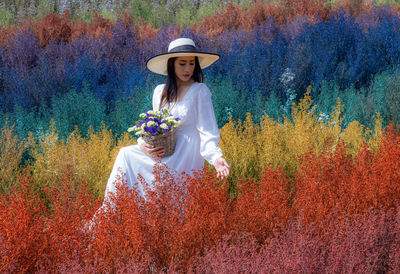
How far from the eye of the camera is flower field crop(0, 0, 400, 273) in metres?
1.86

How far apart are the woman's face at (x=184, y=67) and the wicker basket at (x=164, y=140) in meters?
0.40

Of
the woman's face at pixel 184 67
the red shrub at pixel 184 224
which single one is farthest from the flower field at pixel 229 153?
the woman's face at pixel 184 67

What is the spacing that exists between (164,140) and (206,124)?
0.30 m

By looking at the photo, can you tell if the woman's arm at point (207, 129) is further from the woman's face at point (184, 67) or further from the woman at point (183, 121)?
the woman's face at point (184, 67)

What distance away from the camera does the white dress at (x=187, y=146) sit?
8.32ft

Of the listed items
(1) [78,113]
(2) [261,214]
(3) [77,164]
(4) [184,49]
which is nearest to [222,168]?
(2) [261,214]

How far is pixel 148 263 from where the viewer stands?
5.74 ft

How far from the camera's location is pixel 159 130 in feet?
8.30

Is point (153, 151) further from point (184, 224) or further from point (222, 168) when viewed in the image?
point (184, 224)

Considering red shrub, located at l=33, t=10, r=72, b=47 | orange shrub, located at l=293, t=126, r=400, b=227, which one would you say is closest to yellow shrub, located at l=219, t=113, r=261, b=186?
orange shrub, located at l=293, t=126, r=400, b=227

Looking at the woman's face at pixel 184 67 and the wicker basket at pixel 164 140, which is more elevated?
the woman's face at pixel 184 67

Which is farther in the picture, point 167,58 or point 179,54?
point 167,58

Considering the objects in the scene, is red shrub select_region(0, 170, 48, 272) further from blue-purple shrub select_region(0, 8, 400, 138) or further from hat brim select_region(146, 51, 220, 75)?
blue-purple shrub select_region(0, 8, 400, 138)

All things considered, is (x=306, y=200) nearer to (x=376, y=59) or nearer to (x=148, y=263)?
(x=148, y=263)
